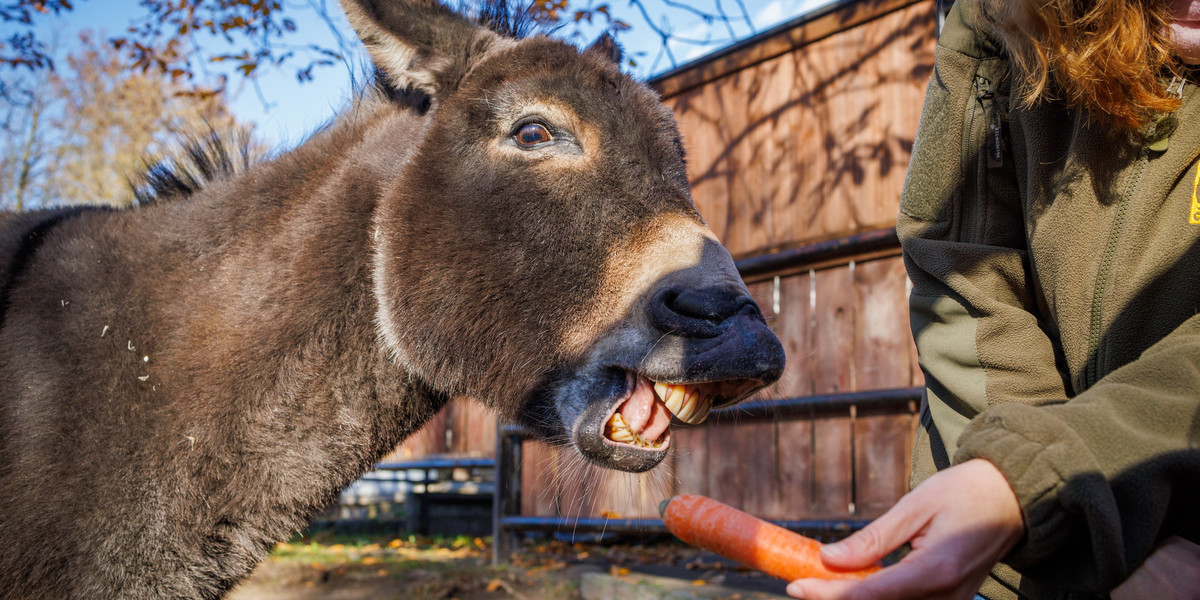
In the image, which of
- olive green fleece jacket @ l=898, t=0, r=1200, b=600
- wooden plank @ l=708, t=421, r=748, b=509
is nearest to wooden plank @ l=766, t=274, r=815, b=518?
wooden plank @ l=708, t=421, r=748, b=509

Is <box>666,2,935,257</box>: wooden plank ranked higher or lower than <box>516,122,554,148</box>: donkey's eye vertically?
higher

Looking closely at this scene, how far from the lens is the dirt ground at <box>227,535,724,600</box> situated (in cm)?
600

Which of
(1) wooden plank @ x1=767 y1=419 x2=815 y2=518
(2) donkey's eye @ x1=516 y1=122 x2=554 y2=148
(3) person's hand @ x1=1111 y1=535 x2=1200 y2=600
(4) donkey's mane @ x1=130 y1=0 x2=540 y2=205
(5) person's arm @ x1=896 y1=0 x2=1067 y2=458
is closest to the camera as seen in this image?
(3) person's hand @ x1=1111 y1=535 x2=1200 y2=600

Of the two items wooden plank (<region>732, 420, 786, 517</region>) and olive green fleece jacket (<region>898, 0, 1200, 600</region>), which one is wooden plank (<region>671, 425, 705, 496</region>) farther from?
olive green fleece jacket (<region>898, 0, 1200, 600</region>)

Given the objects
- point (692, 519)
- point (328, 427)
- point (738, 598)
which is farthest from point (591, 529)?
point (692, 519)

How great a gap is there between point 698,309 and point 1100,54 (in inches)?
39.1

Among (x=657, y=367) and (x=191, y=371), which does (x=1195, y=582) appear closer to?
(x=657, y=367)

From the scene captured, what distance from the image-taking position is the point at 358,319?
7.86 ft

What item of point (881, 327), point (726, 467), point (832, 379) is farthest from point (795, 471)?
point (881, 327)

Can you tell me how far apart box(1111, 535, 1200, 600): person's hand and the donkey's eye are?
1.85 m

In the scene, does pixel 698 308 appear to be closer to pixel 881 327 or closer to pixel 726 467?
pixel 881 327

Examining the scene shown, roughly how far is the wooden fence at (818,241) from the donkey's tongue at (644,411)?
321cm

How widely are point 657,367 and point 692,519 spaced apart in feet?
1.54

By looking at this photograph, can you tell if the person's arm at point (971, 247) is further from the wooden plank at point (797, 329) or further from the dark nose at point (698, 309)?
the wooden plank at point (797, 329)
